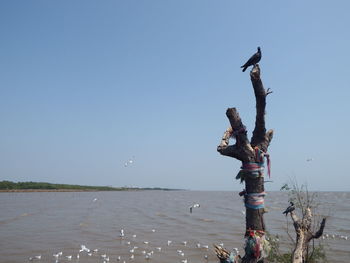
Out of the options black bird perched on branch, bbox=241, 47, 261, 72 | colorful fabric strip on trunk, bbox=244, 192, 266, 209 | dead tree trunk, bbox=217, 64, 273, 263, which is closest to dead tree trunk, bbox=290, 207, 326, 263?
dead tree trunk, bbox=217, 64, 273, 263

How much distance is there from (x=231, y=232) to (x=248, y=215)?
19.9 metres

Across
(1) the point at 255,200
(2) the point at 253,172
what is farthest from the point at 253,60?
(1) the point at 255,200

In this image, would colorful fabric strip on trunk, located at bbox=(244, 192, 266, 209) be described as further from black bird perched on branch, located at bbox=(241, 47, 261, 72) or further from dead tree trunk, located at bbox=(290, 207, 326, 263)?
dead tree trunk, located at bbox=(290, 207, 326, 263)

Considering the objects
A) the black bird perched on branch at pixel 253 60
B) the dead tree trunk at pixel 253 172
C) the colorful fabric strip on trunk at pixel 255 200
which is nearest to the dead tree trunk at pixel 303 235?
the dead tree trunk at pixel 253 172

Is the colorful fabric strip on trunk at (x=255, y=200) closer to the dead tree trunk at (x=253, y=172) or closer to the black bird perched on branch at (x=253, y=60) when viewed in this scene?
the dead tree trunk at (x=253, y=172)

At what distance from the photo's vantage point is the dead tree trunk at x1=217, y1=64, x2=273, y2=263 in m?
4.15

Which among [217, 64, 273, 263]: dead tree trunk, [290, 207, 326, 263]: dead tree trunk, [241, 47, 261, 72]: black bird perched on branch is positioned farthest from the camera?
[290, 207, 326, 263]: dead tree trunk

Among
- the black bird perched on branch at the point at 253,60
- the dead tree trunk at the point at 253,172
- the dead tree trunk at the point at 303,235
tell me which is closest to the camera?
the dead tree trunk at the point at 253,172

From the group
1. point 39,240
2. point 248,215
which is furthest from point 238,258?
point 39,240

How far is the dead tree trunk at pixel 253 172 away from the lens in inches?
163

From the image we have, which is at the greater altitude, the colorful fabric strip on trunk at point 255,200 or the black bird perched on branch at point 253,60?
the black bird perched on branch at point 253,60

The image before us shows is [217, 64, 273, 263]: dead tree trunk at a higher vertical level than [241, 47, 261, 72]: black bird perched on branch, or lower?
lower

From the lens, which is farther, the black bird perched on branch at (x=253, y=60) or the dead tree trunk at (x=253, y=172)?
the black bird perched on branch at (x=253, y=60)

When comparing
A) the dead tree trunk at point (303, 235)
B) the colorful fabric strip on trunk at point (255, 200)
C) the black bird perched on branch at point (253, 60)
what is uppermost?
the black bird perched on branch at point (253, 60)
